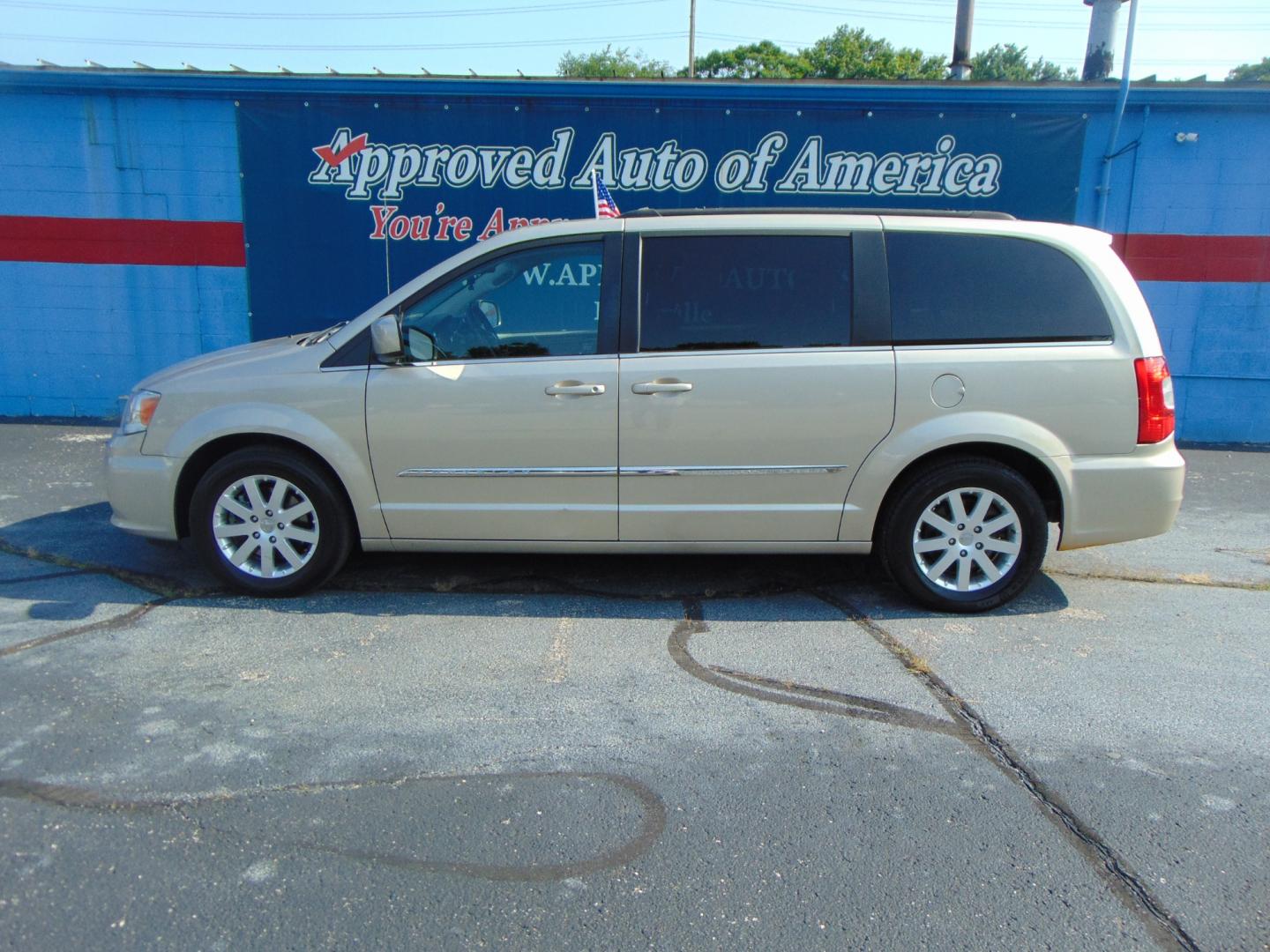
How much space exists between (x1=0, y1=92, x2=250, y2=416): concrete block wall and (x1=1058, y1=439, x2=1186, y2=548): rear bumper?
8.10 meters

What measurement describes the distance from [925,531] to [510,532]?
2.05m

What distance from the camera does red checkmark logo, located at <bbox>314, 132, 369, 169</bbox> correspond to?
927cm

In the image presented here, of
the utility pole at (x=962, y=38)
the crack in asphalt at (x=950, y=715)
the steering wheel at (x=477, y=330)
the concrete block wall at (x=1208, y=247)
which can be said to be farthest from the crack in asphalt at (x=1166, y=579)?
the utility pole at (x=962, y=38)

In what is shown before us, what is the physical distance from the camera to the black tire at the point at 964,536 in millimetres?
4535

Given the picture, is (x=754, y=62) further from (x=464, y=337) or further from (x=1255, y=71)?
(x=464, y=337)

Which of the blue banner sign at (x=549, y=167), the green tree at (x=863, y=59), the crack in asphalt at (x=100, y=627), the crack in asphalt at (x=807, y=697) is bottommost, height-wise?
the crack in asphalt at (x=807, y=697)

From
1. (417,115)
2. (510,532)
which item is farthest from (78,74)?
(510,532)

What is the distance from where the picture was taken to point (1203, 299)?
915 centimetres

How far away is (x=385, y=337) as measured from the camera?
176 inches

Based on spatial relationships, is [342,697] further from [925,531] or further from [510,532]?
[925,531]

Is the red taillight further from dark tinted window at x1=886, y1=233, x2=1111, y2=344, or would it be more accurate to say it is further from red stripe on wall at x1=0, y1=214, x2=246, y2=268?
red stripe on wall at x1=0, y1=214, x2=246, y2=268

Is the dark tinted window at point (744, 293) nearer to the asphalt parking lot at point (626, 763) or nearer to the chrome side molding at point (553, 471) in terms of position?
the chrome side molding at point (553, 471)

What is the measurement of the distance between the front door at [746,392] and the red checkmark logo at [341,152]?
578cm

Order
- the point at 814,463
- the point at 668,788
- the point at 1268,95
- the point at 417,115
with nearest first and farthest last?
the point at 668,788 → the point at 814,463 → the point at 1268,95 → the point at 417,115
